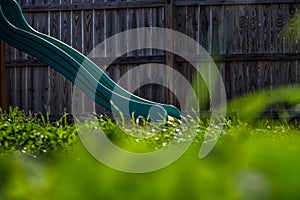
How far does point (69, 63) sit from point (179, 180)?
418 centimetres

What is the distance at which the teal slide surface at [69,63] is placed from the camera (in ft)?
13.8

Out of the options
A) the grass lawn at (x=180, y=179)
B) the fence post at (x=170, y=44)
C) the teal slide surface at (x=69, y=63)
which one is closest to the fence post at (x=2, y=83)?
the teal slide surface at (x=69, y=63)

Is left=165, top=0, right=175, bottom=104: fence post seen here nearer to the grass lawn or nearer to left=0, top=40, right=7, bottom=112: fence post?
left=0, top=40, right=7, bottom=112: fence post

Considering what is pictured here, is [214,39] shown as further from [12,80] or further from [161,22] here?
[12,80]

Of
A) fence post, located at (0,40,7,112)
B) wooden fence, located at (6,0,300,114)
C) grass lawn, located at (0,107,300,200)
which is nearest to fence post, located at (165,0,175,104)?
wooden fence, located at (6,0,300,114)

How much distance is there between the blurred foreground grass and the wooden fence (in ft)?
20.5

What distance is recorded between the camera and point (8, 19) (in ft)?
15.6

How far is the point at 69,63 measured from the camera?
14.7 ft

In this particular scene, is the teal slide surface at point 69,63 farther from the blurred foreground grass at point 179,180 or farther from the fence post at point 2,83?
the blurred foreground grass at point 179,180

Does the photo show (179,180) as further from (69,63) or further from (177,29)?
(177,29)

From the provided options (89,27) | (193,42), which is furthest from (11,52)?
(193,42)

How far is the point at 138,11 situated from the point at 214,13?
82 cm

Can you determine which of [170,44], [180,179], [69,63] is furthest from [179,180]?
[170,44]

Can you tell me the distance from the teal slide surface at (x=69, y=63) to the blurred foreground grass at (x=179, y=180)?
11.9ft
